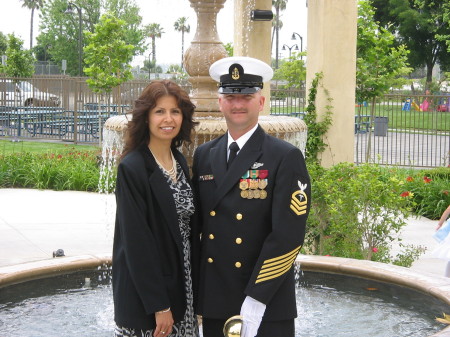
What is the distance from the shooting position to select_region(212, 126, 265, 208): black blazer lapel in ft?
10.5

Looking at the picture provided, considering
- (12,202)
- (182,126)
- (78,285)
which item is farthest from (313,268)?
(12,202)

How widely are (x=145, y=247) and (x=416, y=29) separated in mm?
41141

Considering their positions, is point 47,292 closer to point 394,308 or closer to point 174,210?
point 394,308

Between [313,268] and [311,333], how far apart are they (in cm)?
118

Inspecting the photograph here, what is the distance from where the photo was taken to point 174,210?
3.23 metres

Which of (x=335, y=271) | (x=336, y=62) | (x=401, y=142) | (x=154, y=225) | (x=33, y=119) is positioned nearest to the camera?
(x=154, y=225)

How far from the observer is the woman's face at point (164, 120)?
3289 millimetres

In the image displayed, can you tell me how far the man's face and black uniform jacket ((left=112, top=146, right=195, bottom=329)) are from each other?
1.26ft

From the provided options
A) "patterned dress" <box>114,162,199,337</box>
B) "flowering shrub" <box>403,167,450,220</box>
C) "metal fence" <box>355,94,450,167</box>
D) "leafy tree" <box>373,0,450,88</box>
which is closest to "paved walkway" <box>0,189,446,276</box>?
"flowering shrub" <box>403,167,450,220</box>

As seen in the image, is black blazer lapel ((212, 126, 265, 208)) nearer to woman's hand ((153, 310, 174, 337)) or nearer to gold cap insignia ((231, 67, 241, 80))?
gold cap insignia ((231, 67, 241, 80))

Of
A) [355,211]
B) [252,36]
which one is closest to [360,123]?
[252,36]

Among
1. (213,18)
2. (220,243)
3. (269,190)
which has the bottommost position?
(220,243)

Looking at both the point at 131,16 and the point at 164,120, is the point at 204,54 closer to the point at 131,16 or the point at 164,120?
the point at 164,120

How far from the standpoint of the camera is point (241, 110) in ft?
10.6
